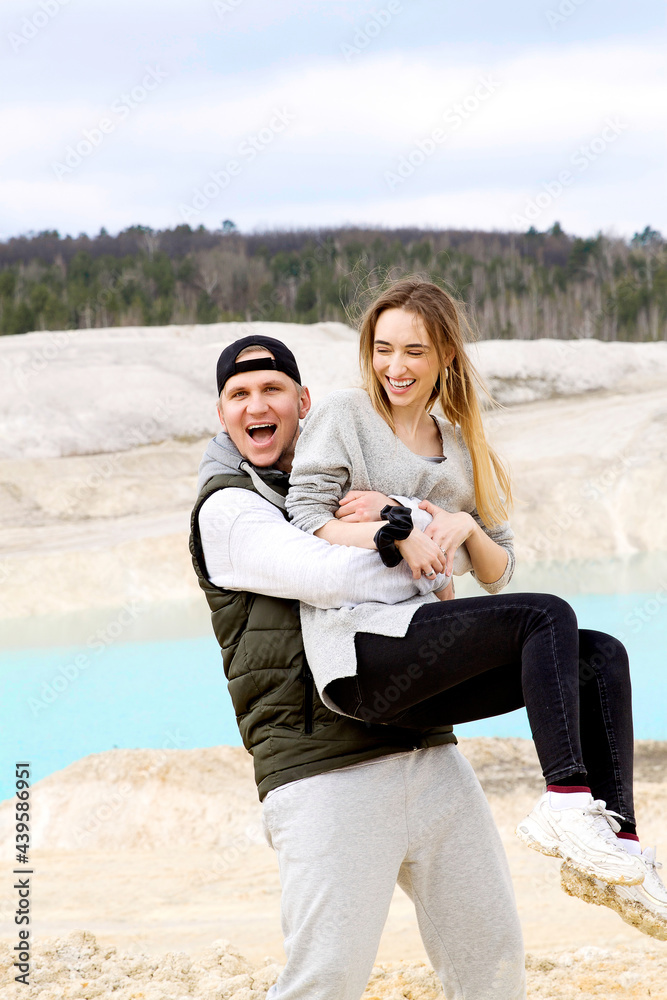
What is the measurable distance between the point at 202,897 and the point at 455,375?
4.37m

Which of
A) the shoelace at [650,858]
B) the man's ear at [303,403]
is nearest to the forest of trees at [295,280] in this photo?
the man's ear at [303,403]

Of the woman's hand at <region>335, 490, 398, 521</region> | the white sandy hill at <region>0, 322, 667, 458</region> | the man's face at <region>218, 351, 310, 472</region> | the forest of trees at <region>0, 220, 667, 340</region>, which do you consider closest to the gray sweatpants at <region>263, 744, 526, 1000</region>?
the woman's hand at <region>335, 490, 398, 521</region>

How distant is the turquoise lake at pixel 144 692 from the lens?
9602 mm

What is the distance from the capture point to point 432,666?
2047 millimetres

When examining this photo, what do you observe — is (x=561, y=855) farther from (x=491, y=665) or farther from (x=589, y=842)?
(x=491, y=665)

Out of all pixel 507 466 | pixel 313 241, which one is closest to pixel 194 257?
pixel 313 241

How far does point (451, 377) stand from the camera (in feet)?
8.43

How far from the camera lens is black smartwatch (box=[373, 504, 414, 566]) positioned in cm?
211

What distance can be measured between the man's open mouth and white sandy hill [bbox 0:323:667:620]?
12341 millimetres

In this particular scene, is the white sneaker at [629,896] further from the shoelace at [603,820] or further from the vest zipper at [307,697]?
the vest zipper at [307,697]

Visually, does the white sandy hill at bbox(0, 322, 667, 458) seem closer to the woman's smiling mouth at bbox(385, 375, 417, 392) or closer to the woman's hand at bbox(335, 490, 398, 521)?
the woman's smiling mouth at bbox(385, 375, 417, 392)

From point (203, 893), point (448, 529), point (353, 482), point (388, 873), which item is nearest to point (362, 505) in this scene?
point (353, 482)

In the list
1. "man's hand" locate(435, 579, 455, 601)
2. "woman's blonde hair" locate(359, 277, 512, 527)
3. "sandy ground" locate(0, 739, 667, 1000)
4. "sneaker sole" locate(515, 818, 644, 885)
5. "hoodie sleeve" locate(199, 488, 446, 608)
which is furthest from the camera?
"sandy ground" locate(0, 739, 667, 1000)

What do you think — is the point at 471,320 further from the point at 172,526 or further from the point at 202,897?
the point at 172,526
